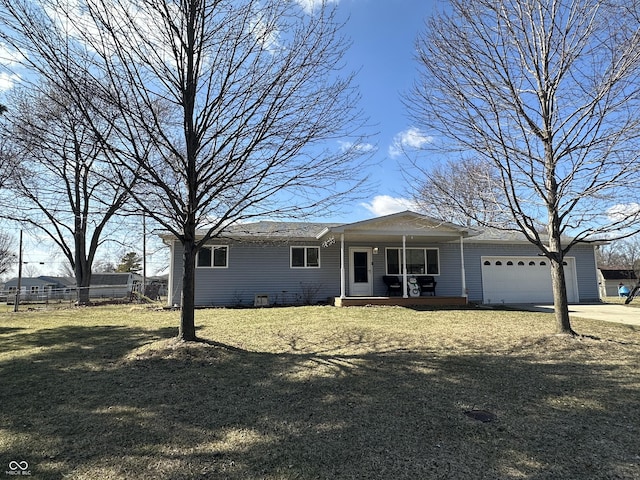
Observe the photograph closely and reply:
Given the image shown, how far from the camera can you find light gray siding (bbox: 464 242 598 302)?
16094 mm

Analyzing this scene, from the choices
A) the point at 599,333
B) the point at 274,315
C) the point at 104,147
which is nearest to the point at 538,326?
the point at 599,333

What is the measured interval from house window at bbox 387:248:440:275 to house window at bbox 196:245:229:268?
6370 mm

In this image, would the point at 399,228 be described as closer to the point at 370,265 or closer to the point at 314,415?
the point at 370,265

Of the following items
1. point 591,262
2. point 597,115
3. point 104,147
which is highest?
point 597,115

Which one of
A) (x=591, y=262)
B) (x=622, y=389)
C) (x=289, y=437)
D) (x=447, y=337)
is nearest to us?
(x=289, y=437)

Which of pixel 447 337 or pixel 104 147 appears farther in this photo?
pixel 447 337

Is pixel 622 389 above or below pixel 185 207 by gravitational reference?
below

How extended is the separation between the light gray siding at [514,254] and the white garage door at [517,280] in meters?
0.23

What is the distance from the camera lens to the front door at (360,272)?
50.4 feet

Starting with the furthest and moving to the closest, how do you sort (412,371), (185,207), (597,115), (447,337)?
1. (447,337)
2. (597,115)
3. (185,207)
4. (412,371)

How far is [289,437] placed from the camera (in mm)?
3312

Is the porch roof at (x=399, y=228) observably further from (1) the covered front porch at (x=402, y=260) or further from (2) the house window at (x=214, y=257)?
(2) the house window at (x=214, y=257)

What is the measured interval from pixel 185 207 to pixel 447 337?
5.34m

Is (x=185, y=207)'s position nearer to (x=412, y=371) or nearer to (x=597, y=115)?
(x=412, y=371)
